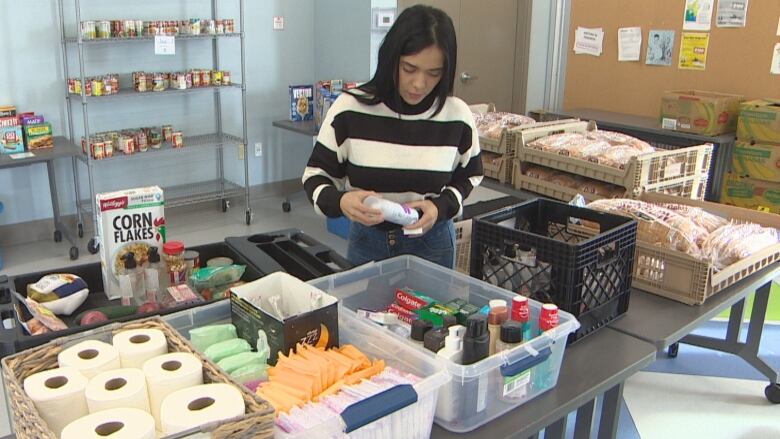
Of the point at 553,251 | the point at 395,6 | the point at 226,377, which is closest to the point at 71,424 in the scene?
the point at 226,377

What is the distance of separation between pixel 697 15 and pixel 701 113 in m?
0.86

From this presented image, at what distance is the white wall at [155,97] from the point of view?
4.25 metres

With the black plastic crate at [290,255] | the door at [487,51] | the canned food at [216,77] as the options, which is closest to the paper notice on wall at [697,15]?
the door at [487,51]

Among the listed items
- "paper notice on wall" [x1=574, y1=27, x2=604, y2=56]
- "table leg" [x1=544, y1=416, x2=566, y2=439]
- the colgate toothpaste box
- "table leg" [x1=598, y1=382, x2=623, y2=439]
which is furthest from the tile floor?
"paper notice on wall" [x1=574, y1=27, x2=604, y2=56]

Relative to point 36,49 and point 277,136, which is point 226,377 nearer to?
point 36,49

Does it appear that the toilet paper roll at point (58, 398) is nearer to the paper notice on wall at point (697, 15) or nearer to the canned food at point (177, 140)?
the canned food at point (177, 140)

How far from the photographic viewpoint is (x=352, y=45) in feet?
16.6

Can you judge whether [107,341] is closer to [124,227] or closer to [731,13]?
[124,227]

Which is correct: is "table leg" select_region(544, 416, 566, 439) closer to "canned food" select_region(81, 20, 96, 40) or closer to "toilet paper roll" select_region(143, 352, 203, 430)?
"toilet paper roll" select_region(143, 352, 203, 430)

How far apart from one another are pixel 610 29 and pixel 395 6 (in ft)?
5.34

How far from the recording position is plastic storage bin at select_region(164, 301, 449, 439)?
102 centimetres

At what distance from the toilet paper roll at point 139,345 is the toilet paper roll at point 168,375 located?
0.03 metres

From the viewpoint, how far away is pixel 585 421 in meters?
1.70

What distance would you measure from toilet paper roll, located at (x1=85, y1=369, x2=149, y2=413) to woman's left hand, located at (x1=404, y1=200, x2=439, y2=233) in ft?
2.89
